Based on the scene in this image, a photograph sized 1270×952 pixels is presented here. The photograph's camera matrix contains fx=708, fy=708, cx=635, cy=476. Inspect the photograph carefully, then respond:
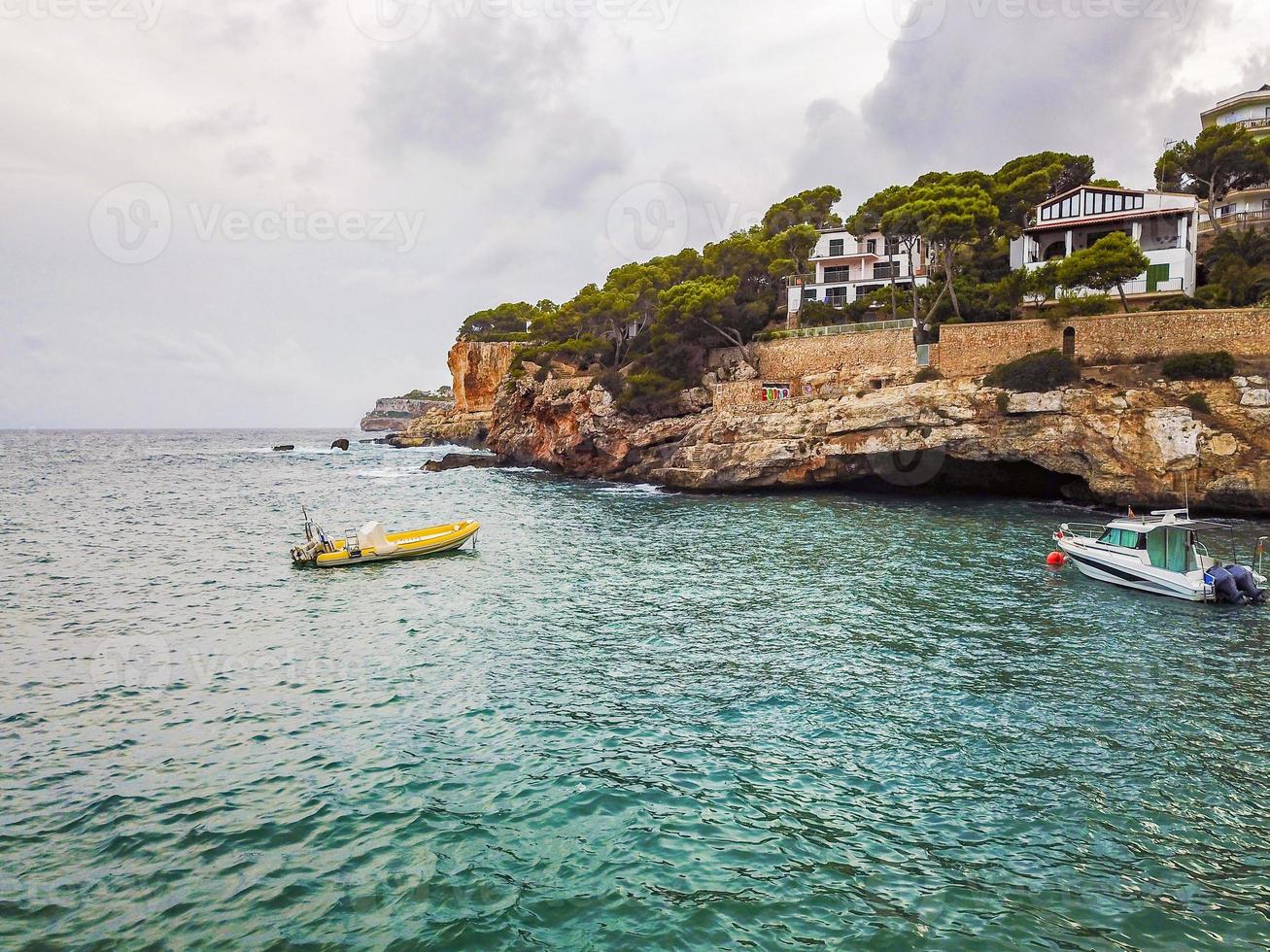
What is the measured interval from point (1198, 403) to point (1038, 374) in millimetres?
7633

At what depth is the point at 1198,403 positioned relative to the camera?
3647cm

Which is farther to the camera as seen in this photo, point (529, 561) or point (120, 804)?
point (529, 561)

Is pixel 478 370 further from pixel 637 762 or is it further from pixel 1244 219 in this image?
pixel 637 762

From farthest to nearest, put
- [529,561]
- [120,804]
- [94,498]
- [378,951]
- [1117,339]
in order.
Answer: [94,498] < [1117,339] < [529,561] < [120,804] < [378,951]

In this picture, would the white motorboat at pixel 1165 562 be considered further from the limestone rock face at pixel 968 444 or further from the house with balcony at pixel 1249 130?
→ the house with balcony at pixel 1249 130

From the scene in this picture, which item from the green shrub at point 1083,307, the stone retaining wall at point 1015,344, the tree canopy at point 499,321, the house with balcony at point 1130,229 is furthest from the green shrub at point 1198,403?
the tree canopy at point 499,321

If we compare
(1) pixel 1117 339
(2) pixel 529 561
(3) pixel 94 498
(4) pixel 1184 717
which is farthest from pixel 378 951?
(3) pixel 94 498

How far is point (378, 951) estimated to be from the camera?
810 centimetres

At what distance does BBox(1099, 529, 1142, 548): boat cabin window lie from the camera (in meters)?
24.1

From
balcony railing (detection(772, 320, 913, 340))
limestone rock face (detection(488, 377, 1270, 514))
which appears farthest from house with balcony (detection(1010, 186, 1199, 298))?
limestone rock face (detection(488, 377, 1270, 514))

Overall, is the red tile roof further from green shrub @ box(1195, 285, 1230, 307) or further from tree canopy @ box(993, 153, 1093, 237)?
green shrub @ box(1195, 285, 1230, 307)

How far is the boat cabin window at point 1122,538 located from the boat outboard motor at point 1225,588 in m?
2.49

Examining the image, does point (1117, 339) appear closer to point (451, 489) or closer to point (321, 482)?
point (451, 489)

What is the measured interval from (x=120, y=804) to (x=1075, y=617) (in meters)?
23.0
